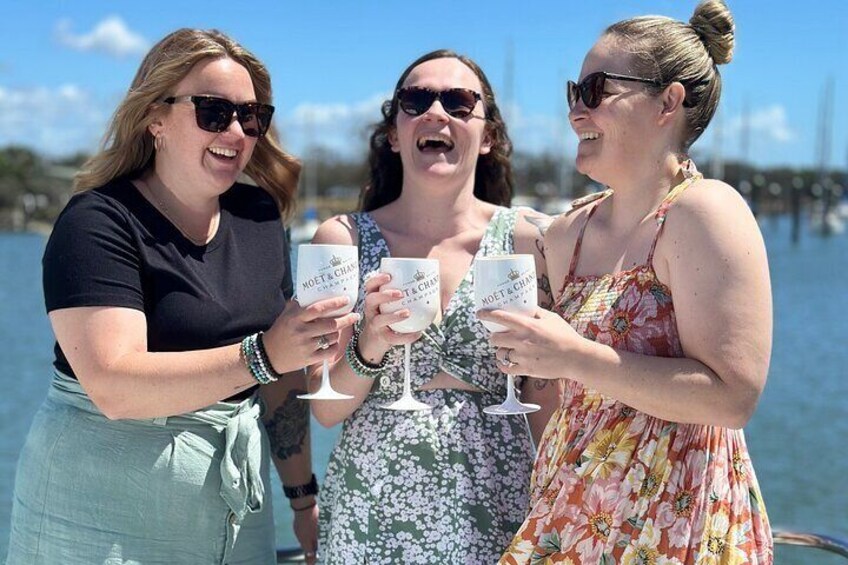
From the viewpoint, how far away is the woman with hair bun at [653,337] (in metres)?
2.38

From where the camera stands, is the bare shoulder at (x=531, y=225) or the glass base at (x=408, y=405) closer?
the glass base at (x=408, y=405)

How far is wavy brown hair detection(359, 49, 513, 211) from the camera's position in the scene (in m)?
3.73

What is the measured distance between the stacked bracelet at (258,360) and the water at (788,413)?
5.43 feet

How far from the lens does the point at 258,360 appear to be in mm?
2848

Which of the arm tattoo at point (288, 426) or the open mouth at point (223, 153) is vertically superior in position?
the open mouth at point (223, 153)

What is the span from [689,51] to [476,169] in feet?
5.03

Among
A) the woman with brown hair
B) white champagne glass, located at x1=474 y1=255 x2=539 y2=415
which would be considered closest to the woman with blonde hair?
the woman with brown hair

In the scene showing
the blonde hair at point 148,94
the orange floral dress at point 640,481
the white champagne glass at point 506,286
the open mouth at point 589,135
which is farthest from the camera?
the blonde hair at point 148,94

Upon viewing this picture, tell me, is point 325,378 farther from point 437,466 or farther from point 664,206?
point 664,206

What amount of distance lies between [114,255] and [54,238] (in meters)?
0.23

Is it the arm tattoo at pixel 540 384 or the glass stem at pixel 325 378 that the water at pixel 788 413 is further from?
the glass stem at pixel 325 378

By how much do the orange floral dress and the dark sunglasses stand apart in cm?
109

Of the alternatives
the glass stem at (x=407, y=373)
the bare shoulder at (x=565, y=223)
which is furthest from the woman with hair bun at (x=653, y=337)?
the glass stem at (x=407, y=373)

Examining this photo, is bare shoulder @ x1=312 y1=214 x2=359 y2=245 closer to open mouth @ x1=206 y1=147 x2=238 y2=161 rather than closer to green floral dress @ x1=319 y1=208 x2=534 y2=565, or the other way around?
green floral dress @ x1=319 y1=208 x2=534 y2=565
